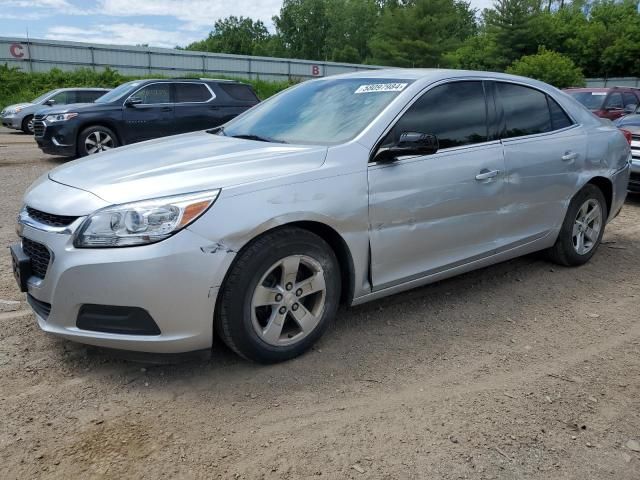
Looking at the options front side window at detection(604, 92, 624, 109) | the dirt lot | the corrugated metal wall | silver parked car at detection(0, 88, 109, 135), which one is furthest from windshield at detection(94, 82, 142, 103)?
the corrugated metal wall

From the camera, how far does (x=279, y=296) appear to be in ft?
10.1

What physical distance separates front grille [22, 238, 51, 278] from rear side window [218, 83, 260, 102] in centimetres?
986

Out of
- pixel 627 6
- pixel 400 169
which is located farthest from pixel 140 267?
pixel 627 6

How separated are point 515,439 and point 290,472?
1047 millimetres

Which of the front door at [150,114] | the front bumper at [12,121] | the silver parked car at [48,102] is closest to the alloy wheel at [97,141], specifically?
the front door at [150,114]

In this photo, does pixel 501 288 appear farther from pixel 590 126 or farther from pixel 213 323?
pixel 213 323

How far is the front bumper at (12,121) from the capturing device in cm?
1788

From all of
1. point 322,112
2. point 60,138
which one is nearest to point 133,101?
point 60,138

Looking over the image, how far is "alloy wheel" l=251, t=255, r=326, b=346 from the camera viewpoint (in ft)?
9.96

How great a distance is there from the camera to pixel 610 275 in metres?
→ 4.89

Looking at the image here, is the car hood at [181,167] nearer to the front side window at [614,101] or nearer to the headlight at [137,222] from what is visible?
the headlight at [137,222]

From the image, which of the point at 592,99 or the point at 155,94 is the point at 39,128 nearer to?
the point at 155,94

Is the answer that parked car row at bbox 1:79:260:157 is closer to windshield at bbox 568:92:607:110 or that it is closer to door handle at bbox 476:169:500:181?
windshield at bbox 568:92:607:110

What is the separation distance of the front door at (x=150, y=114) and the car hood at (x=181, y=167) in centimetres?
782
